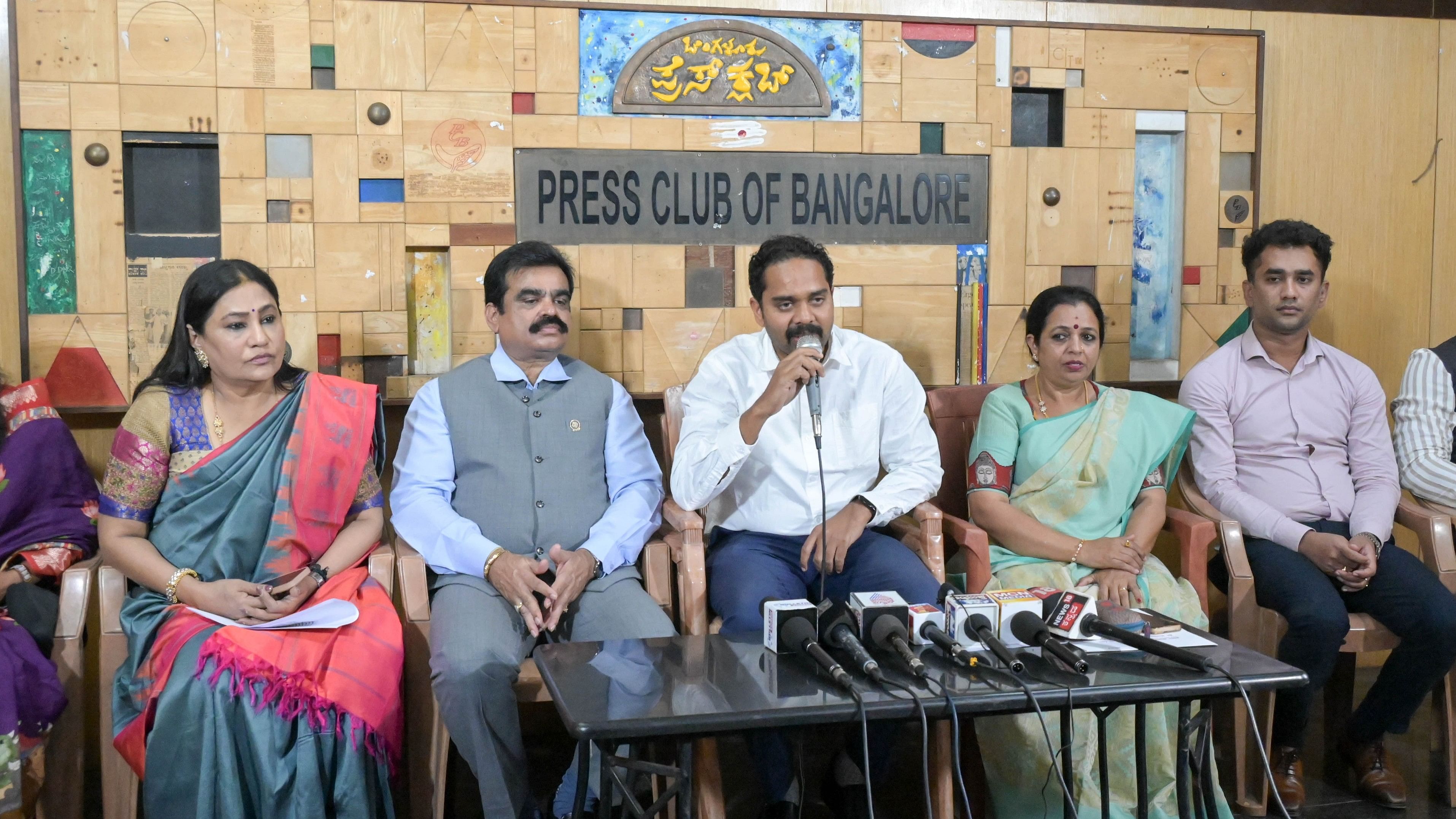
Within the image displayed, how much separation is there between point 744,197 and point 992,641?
1.88 meters

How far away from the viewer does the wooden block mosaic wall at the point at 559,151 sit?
3.24 metres

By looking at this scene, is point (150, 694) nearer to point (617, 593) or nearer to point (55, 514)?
point (55, 514)

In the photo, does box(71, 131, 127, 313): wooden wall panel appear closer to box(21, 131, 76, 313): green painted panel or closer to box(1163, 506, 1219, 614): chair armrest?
box(21, 131, 76, 313): green painted panel

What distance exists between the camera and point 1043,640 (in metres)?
2.09

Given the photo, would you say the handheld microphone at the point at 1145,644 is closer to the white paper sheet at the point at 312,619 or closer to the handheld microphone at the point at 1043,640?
the handheld microphone at the point at 1043,640

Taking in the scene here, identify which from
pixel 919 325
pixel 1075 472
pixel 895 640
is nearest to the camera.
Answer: pixel 895 640

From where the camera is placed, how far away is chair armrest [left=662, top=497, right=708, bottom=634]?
283 centimetres

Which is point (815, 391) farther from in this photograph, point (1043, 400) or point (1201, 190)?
point (1201, 190)

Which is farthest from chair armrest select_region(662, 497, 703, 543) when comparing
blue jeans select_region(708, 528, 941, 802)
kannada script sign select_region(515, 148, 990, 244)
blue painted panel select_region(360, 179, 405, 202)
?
blue painted panel select_region(360, 179, 405, 202)

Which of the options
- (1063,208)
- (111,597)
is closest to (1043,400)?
(1063,208)

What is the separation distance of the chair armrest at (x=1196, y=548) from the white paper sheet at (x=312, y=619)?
84.2 inches

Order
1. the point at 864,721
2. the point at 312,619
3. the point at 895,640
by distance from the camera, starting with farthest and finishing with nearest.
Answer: the point at 312,619 < the point at 895,640 < the point at 864,721

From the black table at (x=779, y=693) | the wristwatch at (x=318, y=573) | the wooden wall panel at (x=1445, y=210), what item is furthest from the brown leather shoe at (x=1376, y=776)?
the wristwatch at (x=318, y=573)

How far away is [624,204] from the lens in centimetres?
350
